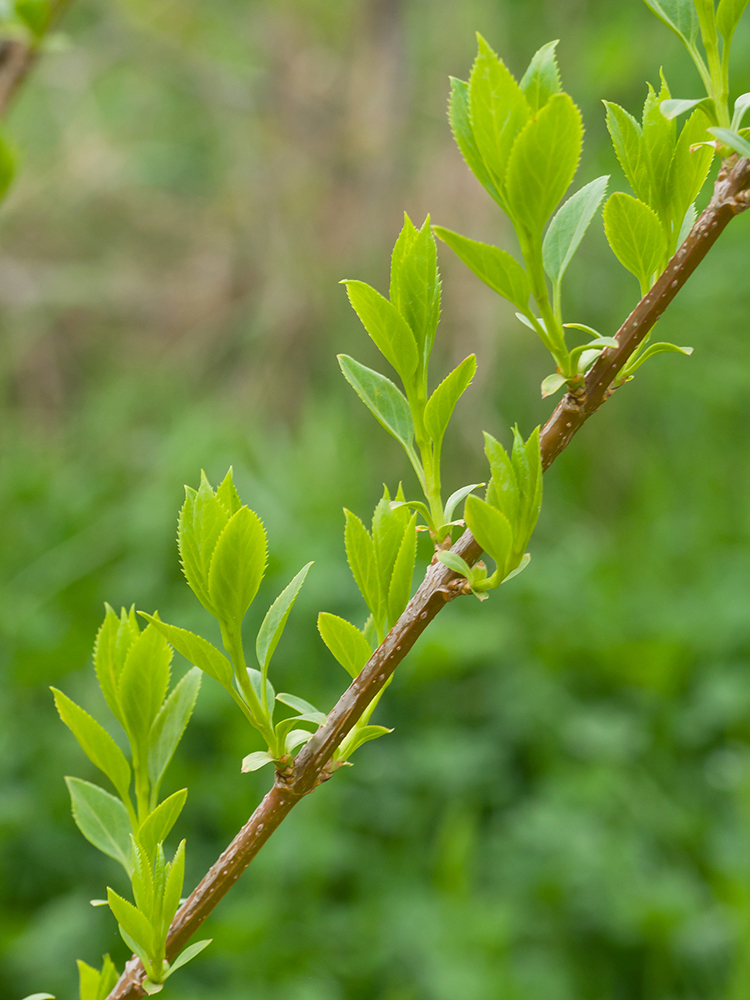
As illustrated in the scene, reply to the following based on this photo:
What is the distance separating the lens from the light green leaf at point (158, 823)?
15 cm

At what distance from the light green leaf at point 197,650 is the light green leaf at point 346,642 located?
2cm

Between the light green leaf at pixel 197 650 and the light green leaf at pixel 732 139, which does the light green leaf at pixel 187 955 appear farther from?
the light green leaf at pixel 732 139

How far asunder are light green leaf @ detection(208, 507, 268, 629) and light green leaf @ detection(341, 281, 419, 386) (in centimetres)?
4

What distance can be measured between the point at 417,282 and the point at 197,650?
0.24ft

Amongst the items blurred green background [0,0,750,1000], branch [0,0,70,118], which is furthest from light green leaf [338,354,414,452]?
blurred green background [0,0,750,1000]

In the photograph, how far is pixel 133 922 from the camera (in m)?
0.14

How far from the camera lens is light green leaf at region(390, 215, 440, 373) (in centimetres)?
14

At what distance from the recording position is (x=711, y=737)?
1189 millimetres

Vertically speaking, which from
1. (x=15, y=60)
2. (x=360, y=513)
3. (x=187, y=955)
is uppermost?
(x=15, y=60)

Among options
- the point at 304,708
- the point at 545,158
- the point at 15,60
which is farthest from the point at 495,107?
the point at 15,60

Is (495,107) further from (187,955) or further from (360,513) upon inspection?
(360,513)

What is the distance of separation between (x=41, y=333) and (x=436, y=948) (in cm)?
A: 155

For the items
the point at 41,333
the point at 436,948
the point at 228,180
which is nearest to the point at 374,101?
the point at 228,180

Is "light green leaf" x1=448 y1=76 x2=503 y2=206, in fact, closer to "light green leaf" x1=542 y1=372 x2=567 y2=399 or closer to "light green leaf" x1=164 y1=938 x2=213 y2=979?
"light green leaf" x1=542 y1=372 x2=567 y2=399
